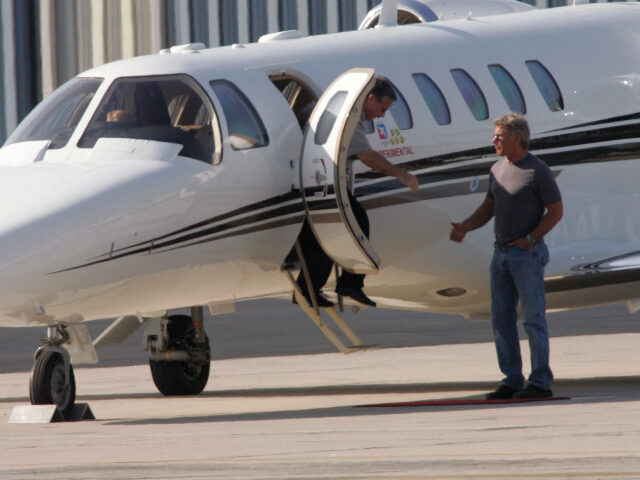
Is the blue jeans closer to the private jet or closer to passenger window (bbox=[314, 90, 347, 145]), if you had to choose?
the private jet

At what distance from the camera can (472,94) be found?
13.6 m

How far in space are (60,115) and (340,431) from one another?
12.6 feet

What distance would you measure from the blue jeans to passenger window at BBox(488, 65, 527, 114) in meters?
2.29

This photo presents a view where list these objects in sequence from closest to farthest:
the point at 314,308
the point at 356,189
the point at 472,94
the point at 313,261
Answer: the point at 314,308 → the point at 313,261 → the point at 356,189 → the point at 472,94

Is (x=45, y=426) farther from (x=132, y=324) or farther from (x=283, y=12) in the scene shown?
(x=283, y=12)

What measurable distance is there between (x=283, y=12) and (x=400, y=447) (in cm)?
3994

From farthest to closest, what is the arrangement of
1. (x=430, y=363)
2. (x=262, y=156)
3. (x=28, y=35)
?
(x=28, y=35) → (x=430, y=363) → (x=262, y=156)

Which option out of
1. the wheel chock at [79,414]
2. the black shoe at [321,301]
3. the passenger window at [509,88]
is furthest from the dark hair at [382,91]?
→ the wheel chock at [79,414]

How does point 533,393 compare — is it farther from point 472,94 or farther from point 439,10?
point 439,10

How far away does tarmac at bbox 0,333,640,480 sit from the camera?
7.80 metres

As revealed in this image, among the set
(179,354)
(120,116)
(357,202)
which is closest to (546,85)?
(357,202)

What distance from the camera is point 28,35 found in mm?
46719

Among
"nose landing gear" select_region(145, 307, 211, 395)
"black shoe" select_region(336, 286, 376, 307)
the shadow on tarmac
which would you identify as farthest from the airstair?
"nose landing gear" select_region(145, 307, 211, 395)

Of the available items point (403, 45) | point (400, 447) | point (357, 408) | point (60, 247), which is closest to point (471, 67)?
point (403, 45)
